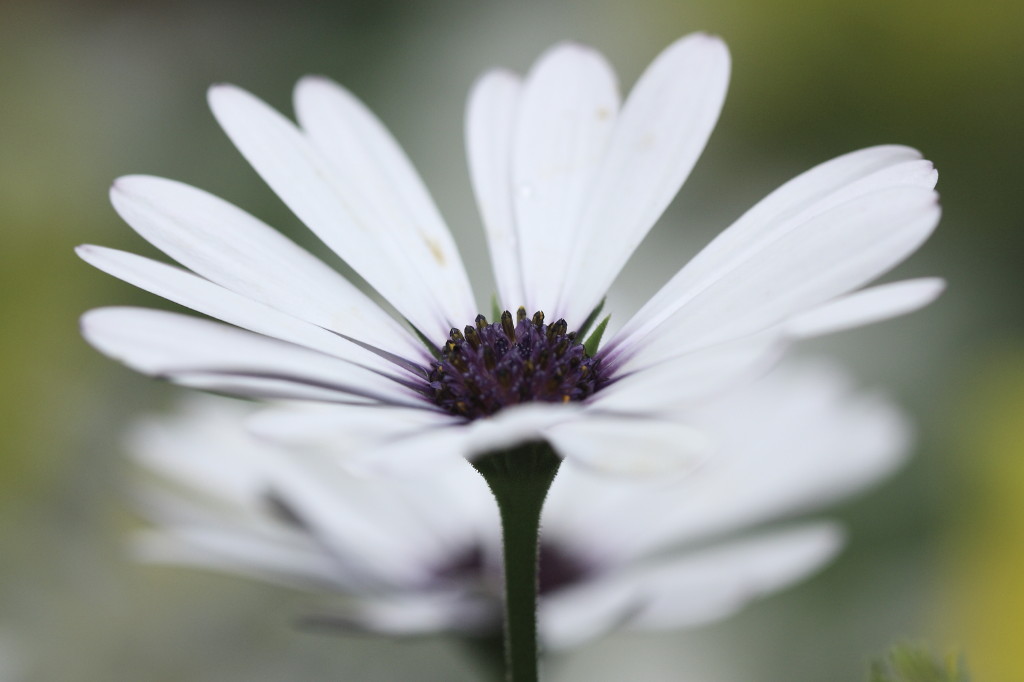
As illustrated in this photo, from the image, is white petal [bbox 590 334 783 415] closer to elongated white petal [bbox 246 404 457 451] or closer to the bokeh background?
elongated white petal [bbox 246 404 457 451]

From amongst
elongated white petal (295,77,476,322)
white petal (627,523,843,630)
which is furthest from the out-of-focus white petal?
elongated white petal (295,77,476,322)

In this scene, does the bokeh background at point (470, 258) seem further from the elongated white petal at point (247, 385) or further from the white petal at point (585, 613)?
the elongated white petal at point (247, 385)

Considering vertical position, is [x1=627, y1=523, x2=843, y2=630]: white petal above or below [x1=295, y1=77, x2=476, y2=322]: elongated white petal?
below

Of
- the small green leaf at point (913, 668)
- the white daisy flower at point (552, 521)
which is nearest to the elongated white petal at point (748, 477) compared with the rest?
the white daisy flower at point (552, 521)

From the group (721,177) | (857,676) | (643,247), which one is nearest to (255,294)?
(857,676)

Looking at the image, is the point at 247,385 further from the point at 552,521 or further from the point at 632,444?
the point at 552,521

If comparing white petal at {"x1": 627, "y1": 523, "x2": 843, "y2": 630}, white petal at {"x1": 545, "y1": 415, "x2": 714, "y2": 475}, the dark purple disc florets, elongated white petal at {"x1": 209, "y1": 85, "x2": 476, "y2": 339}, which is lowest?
white petal at {"x1": 545, "y1": 415, "x2": 714, "y2": 475}

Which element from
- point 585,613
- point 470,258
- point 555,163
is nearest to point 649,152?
point 555,163
